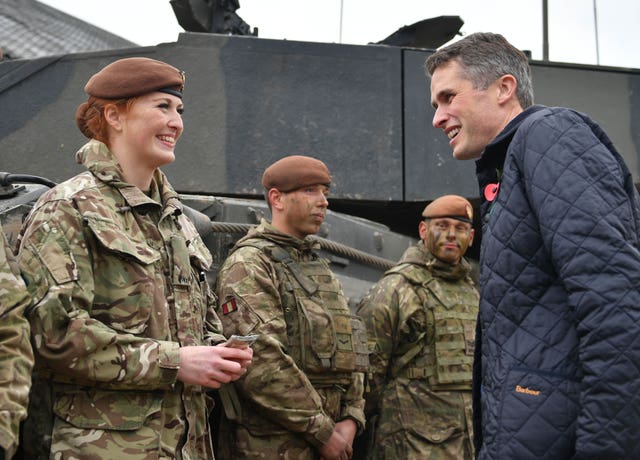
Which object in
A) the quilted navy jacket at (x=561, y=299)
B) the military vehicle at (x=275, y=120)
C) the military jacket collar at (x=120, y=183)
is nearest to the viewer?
the quilted navy jacket at (x=561, y=299)

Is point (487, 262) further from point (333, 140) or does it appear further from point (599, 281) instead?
point (333, 140)

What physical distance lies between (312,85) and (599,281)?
4431 millimetres

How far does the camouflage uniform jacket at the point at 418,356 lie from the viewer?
5.27 m

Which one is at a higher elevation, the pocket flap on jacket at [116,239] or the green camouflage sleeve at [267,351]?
the pocket flap on jacket at [116,239]

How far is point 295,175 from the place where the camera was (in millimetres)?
4797

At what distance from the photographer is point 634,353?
2.20m

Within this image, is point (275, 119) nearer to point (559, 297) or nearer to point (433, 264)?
point (433, 264)

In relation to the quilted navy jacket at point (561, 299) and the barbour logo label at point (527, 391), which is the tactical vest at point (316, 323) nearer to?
the quilted navy jacket at point (561, 299)

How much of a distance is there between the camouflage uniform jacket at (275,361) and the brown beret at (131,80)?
4.24ft

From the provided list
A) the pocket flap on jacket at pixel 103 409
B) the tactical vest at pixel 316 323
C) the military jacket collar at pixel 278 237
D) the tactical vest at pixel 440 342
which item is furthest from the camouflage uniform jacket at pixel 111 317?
the tactical vest at pixel 440 342

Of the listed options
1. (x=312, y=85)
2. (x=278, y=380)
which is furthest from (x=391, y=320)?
(x=312, y=85)

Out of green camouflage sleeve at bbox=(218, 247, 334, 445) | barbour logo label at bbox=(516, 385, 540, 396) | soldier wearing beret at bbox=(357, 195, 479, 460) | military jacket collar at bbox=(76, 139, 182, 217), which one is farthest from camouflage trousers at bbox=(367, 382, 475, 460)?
barbour logo label at bbox=(516, 385, 540, 396)

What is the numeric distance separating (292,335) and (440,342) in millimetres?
1175

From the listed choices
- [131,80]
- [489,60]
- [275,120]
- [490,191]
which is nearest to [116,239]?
[131,80]
